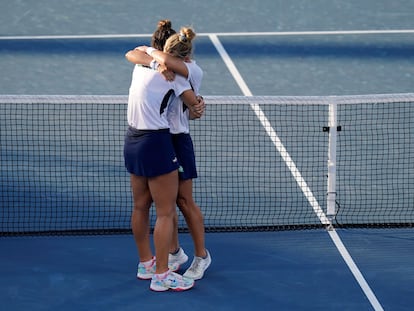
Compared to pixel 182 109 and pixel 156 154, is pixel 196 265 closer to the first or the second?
pixel 156 154

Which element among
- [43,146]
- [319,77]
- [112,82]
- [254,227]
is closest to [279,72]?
[319,77]

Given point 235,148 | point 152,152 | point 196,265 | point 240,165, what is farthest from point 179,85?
point 235,148

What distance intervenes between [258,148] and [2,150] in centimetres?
270

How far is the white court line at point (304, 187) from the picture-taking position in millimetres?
7520

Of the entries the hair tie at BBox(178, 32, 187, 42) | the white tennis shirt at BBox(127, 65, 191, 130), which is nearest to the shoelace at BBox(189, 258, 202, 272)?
the white tennis shirt at BBox(127, 65, 191, 130)

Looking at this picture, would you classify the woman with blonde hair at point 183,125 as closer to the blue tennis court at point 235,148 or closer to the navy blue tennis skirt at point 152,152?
the navy blue tennis skirt at point 152,152

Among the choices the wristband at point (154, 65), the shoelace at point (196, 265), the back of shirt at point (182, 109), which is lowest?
the shoelace at point (196, 265)

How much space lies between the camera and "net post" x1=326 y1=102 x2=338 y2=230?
8656 millimetres

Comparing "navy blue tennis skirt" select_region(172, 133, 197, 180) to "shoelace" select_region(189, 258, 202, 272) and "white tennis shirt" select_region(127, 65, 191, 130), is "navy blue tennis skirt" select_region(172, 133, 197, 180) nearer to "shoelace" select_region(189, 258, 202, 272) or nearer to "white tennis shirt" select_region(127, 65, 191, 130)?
"white tennis shirt" select_region(127, 65, 191, 130)

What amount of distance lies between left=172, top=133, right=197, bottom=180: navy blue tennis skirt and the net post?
1.75 m

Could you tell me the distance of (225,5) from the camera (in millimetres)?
16500

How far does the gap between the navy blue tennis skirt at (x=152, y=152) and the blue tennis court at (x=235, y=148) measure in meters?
0.98

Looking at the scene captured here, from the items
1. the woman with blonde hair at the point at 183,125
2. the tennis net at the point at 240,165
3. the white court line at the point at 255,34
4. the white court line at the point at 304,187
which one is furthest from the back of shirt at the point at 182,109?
the white court line at the point at 255,34

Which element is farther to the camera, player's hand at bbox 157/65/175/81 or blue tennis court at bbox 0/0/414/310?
blue tennis court at bbox 0/0/414/310
